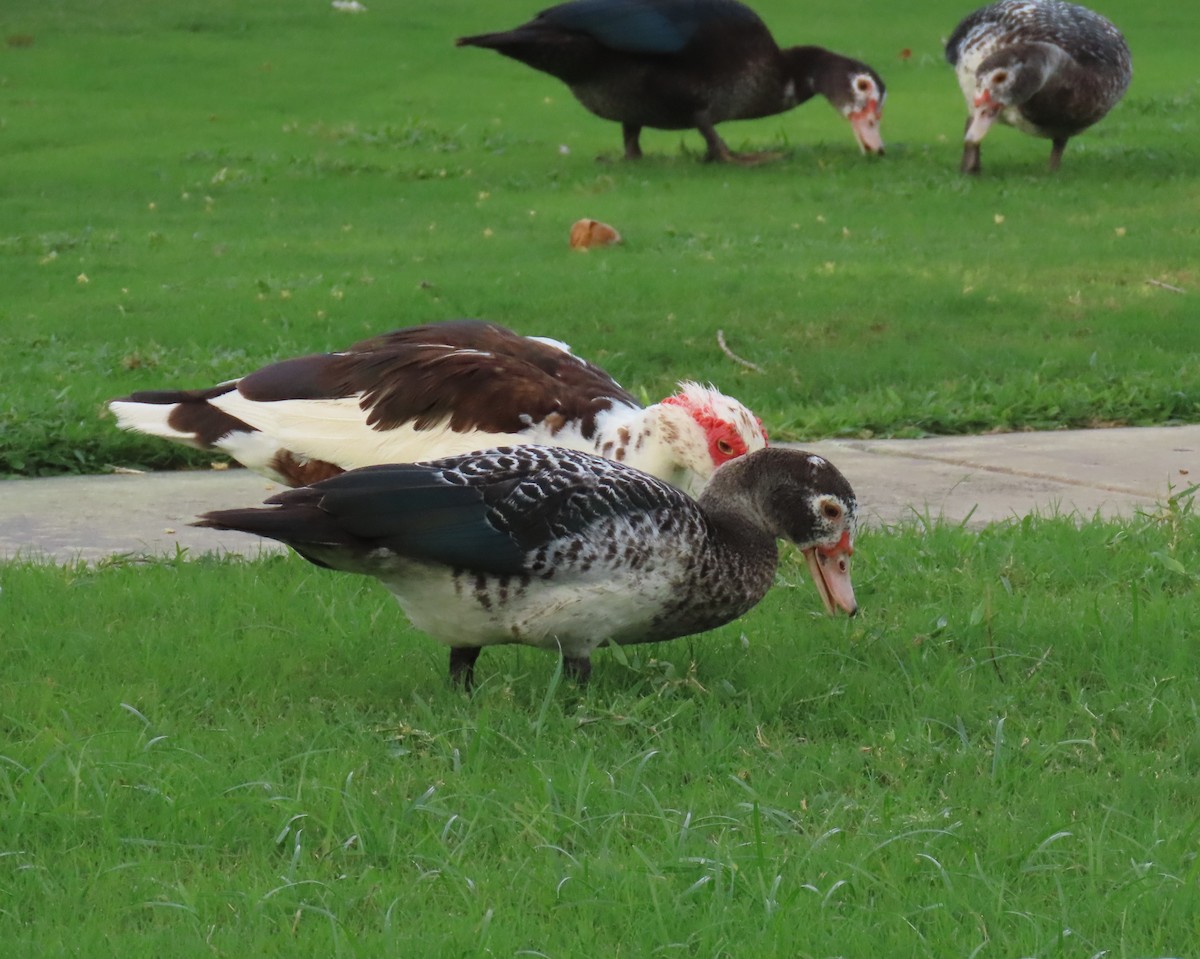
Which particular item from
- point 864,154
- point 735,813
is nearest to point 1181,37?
point 864,154

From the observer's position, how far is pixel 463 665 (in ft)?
14.9

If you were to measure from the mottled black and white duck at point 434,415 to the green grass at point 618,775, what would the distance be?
0.44 metres

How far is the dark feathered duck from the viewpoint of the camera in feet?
13.5

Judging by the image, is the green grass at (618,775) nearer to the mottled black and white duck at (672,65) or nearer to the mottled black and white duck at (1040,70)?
the mottled black and white duck at (1040,70)

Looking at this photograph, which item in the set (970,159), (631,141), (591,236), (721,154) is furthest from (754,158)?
(591,236)

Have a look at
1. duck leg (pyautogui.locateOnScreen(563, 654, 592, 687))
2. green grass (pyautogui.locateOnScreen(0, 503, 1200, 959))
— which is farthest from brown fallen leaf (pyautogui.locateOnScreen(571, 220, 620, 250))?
duck leg (pyautogui.locateOnScreen(563, 654, 592, 687))

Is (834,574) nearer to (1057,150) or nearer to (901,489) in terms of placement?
(901,489)

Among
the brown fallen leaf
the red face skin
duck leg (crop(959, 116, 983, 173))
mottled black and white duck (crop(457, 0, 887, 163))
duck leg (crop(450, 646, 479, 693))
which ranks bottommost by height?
duck leg (crop(450, 646, 479, 693))

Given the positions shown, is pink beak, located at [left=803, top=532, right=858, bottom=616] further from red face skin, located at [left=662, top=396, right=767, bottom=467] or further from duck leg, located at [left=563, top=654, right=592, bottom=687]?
red face skin, located at [left=662, top=396, right=767, bottom=467]

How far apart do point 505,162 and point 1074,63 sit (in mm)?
4914

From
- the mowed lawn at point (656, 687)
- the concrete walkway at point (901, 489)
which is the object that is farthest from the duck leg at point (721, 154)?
the concrete walkway at point (901, 489)

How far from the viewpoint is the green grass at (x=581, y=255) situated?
328 inches

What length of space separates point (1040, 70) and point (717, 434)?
9505mm

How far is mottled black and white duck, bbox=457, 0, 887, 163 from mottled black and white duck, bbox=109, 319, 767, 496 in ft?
32.6
